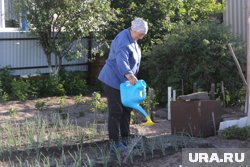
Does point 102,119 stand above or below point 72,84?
below

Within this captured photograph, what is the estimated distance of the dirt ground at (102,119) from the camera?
225 inches

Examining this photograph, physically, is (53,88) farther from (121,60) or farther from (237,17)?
(121,60)

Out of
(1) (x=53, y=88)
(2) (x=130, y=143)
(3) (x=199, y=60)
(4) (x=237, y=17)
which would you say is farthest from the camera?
(1) (x=53, y=88)

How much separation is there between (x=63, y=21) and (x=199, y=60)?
3430mm

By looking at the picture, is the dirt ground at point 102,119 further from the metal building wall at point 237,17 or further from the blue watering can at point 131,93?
the metal building wall at point 237,17

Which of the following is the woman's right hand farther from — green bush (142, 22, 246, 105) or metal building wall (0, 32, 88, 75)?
metal building wall (0, 32, 88, 75)

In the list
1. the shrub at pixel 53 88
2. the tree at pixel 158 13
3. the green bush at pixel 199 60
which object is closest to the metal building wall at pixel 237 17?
the tree at pixel 158 13

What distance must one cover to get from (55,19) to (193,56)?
3.46m

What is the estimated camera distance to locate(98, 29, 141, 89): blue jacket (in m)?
5.98

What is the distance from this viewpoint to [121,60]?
5.97m

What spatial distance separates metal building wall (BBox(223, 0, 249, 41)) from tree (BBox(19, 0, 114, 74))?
2.59 meters

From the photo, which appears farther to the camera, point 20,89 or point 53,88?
point 53,88

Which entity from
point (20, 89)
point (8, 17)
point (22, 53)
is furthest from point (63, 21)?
point (20, 89)

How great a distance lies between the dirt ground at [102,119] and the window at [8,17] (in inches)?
84.5
